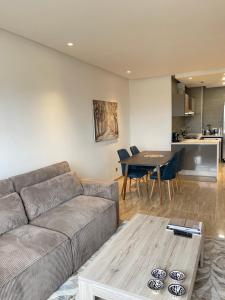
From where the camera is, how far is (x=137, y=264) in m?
1.68

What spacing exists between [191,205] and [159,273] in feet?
8.23

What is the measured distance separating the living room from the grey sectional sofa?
0.03 feet

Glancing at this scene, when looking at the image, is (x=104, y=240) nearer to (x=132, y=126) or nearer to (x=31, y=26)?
(x=31, y=26)

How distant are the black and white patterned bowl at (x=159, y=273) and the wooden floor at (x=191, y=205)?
1566 millimetres

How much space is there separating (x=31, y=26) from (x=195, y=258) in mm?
2825

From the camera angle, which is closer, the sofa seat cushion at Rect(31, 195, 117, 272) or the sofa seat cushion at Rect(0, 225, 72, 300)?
the sofa seat cushion at Rect(0, 225, 72, 300)

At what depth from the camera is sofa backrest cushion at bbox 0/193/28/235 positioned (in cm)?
218

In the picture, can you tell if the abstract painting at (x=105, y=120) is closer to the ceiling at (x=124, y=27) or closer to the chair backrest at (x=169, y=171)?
the ceiling at (x=124, y=27)

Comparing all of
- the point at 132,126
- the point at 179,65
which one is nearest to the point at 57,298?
the point at 179,65

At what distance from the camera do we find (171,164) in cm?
413

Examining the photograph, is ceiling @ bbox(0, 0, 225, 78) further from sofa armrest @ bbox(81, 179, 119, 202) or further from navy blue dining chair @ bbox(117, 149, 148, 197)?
sofa armrest @ bbox(81, 179, 119, 202)

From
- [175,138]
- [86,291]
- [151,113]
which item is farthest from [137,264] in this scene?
[151,113]

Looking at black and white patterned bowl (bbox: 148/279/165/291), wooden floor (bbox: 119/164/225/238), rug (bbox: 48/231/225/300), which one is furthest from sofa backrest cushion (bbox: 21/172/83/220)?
black and white patterned bowl (bbox: 148/279/165/291)

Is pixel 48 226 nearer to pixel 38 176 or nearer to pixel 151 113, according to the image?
pixel 38 176
